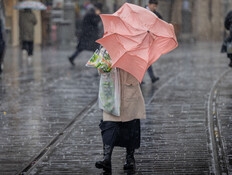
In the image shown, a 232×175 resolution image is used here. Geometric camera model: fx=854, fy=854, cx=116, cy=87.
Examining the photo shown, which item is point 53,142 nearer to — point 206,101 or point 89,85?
point 206,101

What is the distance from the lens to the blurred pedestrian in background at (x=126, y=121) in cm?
840

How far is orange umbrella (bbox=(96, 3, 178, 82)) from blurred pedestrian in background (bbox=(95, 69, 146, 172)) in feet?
0.89

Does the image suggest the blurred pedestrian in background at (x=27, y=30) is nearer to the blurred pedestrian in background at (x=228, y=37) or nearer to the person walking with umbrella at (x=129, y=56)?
the blurred pedestrian in background at (x=228, y=37)

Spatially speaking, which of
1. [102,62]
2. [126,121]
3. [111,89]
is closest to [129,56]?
[102,62]

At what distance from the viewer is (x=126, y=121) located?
8.47m

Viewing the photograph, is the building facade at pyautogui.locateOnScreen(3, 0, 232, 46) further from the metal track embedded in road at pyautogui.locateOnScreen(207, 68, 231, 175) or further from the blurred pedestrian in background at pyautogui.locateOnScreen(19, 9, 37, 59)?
the metal track embedded in road at pyautogui.locateOnScreen(207, 68, 231, 175)

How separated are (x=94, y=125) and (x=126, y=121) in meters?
3.10

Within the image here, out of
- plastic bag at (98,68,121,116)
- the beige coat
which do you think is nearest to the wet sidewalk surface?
the beige coat

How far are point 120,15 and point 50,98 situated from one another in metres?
6.89

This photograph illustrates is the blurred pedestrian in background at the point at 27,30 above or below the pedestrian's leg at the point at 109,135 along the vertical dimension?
below

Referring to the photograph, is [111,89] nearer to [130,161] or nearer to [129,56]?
[129,56]

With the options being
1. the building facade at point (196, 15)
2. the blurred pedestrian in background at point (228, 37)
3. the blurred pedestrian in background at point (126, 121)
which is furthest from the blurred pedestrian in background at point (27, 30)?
the building facade at point (196, 15)

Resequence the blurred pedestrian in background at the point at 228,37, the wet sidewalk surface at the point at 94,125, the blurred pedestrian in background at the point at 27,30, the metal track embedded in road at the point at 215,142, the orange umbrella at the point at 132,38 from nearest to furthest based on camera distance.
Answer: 1. the orange umbrella at the point at 132,38
2. the metal track embedded in road at the point at 215,142
3. the wet sidewalk surface at the point at 94,125
4. the blurred pedestrian in background at the point at 228,37
5. the blurred pedestrian in background at the point at 27,30

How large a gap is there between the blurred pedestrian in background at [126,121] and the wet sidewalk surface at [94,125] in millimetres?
215
